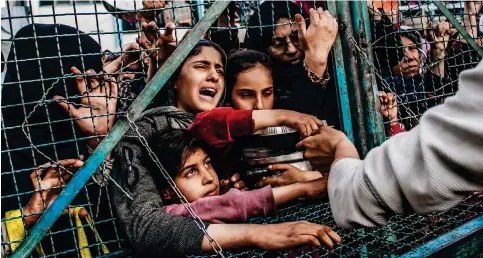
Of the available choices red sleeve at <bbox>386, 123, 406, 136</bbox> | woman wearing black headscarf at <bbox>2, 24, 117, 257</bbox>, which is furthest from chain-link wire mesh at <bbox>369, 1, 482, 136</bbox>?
woman wearing black headscarf at <bbox>2, 24, 117, 257</bbox>

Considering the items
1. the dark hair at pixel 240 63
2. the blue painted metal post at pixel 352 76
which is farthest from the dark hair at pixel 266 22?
the blue painted metal post at pixel 352 76

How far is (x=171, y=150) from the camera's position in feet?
5.25

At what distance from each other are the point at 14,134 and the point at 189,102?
2.40 feet

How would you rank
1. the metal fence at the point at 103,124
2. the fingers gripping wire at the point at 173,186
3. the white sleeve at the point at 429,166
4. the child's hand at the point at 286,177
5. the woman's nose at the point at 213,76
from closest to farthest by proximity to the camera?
the white sleeve at the point at 429,166, the fingers gripping wire at the point at 173,186, the metal fence at the point at 103,124, the child's hand at the point at 286,177, the woman's nose at the point at 213,76

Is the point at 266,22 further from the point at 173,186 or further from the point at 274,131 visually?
the point at 173,186

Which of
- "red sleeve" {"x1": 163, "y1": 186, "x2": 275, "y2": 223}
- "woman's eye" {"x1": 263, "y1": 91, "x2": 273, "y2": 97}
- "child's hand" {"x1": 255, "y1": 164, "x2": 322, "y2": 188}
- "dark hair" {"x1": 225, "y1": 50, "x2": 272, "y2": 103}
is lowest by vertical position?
"red sleeve" {"x1": 163, "y1": 186, "x2": 275, "y2": 223}

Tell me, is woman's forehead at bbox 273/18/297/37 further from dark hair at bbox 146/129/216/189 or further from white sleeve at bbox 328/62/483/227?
white sleeve at bbox 328/62/483/227

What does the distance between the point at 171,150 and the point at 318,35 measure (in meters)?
0.74

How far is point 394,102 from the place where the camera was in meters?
2.10

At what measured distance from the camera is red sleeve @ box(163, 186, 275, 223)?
149 cm

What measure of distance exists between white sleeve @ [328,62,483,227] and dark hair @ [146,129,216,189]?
32.0 inches

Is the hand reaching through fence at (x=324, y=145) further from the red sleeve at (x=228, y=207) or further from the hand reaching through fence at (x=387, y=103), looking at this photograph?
the hand reaching through fence at (x=387, y=103)

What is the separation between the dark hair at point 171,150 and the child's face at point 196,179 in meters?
0.02

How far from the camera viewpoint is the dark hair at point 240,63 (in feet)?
6.64
